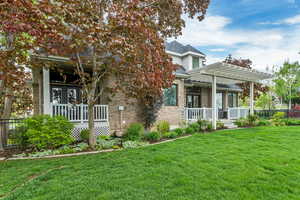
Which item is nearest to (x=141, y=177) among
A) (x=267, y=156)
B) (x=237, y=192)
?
(x=237, y=192)

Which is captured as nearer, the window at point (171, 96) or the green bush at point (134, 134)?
the green bush at point (134, 134)

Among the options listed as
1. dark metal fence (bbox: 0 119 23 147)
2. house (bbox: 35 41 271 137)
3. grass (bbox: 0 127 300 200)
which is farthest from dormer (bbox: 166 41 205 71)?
dark metal fence (bbox: 0 119 23 147)

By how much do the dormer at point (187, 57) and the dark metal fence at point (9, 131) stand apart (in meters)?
11.7

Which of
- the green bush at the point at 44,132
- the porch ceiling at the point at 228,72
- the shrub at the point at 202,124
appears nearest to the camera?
the green bush at the point at 44,132

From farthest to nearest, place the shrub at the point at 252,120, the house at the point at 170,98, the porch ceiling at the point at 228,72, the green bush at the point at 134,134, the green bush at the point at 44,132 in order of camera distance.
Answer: the shrub at the point at 252,120 < the porch ceiling at the point at 228,72 < the house at the point at 170,98 < the green bush at the point at 134,134 < the green bush at the point at 44,132

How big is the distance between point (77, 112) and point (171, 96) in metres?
6.39

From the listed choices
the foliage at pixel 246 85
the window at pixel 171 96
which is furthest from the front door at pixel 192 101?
the foliage at pixel 246 85

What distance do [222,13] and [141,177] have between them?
1219 centimetres

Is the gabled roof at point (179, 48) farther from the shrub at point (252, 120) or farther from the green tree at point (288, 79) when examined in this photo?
the green tree at point (288, 79)

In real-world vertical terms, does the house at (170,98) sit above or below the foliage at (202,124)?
above

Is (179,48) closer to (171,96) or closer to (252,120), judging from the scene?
(171,96)

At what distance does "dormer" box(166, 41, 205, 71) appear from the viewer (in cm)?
1446

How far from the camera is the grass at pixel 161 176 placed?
2.69 metres

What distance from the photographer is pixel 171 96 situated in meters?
11.6
